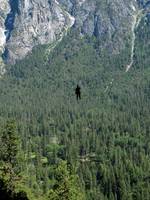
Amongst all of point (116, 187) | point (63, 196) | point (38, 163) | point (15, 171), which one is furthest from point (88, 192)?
point (63, 196)

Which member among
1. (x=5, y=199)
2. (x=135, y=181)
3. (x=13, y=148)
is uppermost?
(x=13, y=148)

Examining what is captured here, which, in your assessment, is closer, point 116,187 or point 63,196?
point 63,196

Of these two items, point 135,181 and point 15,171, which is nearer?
point 15,171

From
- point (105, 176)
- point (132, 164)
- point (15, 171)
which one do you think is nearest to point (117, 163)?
point (132, 164)

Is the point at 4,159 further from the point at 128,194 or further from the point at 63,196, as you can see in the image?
the point at 128,194

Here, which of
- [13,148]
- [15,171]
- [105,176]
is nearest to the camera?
[13,148]

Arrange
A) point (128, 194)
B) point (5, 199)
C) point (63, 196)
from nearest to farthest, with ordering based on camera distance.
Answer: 1. point (63, 196)
2. point (5, 199)
3. point (128, 194)

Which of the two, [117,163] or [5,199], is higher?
[5,199]

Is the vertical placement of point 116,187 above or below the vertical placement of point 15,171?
below

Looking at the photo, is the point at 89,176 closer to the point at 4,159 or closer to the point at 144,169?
the point at 144,169
